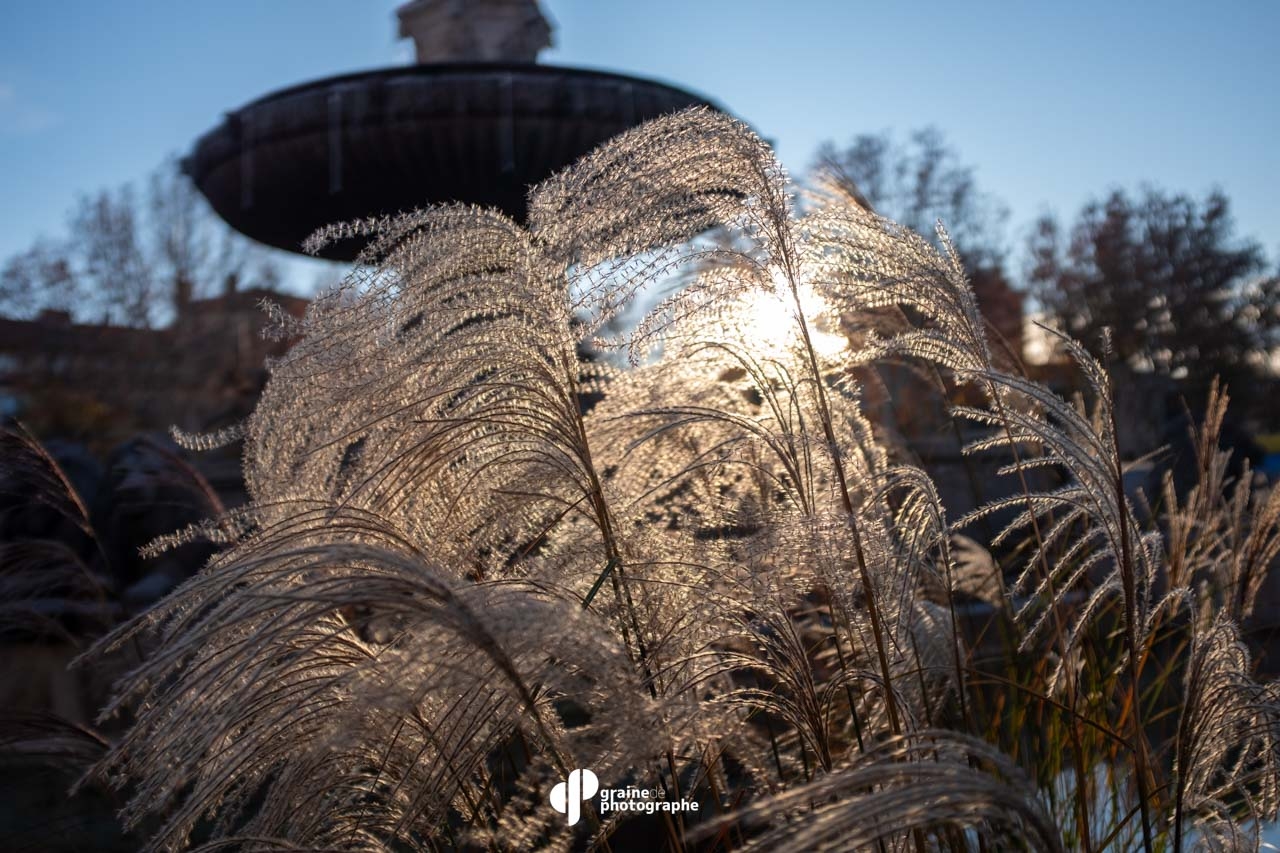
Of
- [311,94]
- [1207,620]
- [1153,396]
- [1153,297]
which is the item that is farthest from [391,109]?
[1153,297]

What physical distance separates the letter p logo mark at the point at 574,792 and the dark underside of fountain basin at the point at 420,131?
453 centimetres

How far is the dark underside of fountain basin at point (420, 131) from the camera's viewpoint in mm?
6211

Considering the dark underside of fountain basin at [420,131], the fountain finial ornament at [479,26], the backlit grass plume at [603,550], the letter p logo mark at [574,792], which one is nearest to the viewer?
the backlit grass plume at [603,550]

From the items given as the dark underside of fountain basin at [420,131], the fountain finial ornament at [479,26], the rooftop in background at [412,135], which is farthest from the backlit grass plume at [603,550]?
the fountain finial ornament at [479,26]

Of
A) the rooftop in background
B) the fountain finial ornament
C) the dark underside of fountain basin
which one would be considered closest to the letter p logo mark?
the dark underside of fountain basin

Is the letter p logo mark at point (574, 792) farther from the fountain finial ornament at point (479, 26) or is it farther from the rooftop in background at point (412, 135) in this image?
the fountain finial ornament at point (479, 26)

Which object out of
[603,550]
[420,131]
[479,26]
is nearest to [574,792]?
[603,550]

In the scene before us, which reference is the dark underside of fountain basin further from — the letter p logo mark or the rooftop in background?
the letter p logo mark

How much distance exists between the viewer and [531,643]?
1.44 metres

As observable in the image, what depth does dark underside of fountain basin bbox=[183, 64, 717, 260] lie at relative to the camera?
245 inches

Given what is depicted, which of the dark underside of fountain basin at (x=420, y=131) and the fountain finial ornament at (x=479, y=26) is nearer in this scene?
the dark underside of fountain basin at (x=420, y=131)

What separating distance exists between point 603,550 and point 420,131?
4.83 meters

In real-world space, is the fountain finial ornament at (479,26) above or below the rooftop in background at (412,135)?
above

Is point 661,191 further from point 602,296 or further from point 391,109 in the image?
point 391,109
